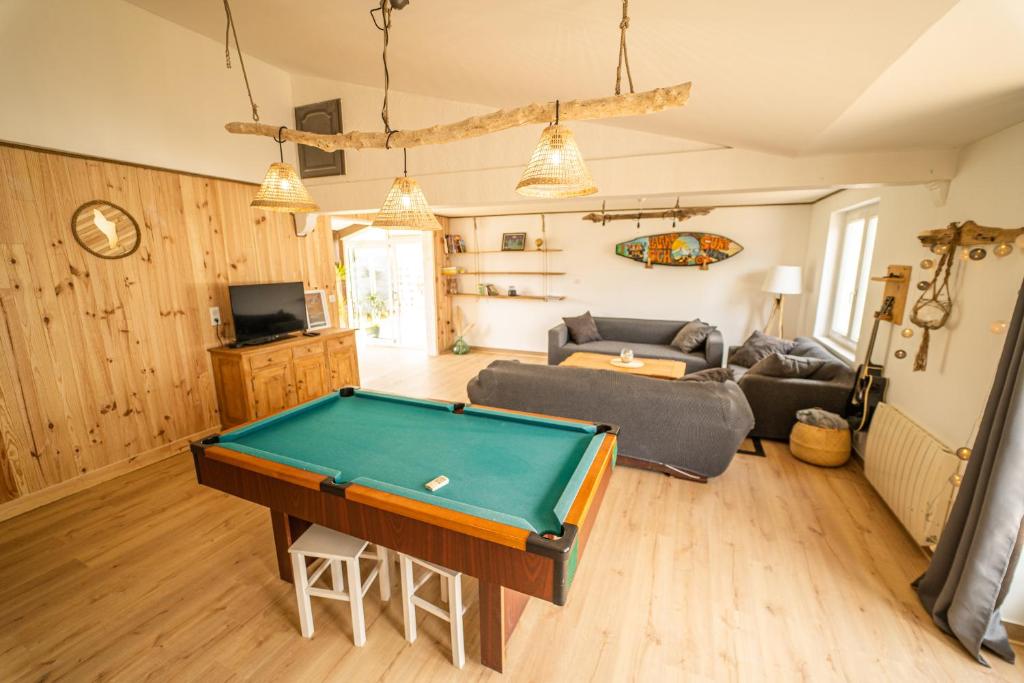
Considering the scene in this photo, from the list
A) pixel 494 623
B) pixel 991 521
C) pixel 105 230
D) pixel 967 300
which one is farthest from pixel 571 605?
pixel 105 230

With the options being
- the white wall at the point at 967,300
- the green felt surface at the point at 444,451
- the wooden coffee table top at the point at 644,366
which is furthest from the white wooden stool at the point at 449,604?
the wooden coffee table top at the point at 644,366

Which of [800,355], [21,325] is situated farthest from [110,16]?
[800,355]

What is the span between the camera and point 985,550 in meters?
1.59

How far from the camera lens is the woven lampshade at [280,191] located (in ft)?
6.42

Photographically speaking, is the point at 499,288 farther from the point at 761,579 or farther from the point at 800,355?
the point at 761,579

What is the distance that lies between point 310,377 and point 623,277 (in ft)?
14.9

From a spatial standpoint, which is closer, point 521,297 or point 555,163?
point 555,163

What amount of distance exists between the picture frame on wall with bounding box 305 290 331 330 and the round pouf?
4798mm

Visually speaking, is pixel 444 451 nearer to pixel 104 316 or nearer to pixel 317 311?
pixel 104 316

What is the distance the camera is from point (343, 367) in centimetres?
461

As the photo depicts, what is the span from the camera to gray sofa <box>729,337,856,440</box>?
328cm

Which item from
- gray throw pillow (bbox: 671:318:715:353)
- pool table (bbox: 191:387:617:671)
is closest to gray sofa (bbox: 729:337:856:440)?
gray throw pillow (bbox: 671:318:715:353)

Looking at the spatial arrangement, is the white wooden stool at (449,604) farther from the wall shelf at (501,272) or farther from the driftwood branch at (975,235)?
the wall shelf at (501,272)

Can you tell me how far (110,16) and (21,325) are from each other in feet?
7.49
